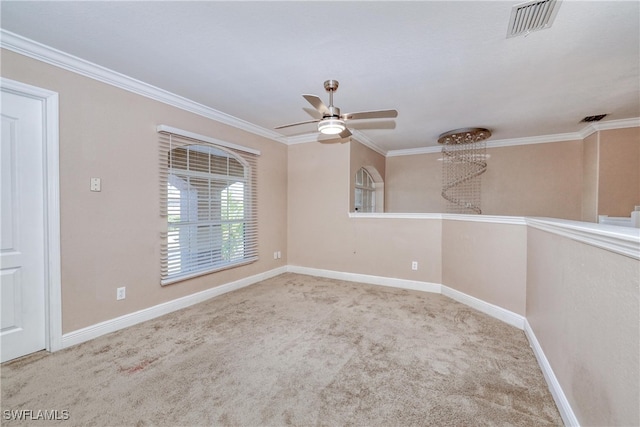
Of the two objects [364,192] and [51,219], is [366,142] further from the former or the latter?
[51,219]

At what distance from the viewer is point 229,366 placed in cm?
209

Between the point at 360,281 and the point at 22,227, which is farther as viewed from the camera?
the point at 360,281

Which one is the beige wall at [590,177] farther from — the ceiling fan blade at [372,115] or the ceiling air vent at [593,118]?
the ceiling fan blade at [372,115]

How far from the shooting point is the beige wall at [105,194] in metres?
2.30

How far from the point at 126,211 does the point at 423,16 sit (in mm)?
3058

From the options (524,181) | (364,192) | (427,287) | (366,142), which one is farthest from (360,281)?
(524,181)

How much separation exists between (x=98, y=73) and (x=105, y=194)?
3.61 feet

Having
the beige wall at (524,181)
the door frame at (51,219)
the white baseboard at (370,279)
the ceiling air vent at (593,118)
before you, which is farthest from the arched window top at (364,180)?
the door frame at (51,219)

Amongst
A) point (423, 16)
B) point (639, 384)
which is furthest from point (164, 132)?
point (639, 384)

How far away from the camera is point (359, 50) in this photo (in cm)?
213

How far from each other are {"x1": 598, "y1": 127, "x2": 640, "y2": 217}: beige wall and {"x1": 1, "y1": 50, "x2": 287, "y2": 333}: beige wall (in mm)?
5729

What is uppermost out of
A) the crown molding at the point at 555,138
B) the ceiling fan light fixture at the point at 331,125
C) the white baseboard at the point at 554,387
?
the crown molding at the point at 555,138

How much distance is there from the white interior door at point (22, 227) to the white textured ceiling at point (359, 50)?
66 centimetres

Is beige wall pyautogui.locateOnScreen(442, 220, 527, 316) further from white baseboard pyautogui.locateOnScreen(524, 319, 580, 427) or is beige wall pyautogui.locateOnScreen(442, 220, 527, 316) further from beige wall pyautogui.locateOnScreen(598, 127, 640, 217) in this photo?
beige wall pyautogui.locateOnScreen(598, 127, 640, 217)
